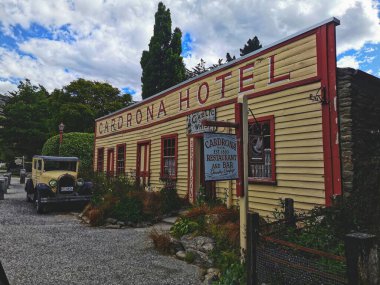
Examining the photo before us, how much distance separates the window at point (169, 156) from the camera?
11.5 meters

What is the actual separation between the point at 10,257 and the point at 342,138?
23.1 ft

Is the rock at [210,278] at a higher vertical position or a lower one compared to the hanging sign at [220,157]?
lower

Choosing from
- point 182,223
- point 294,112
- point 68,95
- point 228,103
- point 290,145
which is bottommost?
point 182,223

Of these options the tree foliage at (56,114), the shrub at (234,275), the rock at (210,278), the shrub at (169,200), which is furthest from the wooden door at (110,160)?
the tree foliage at (56,114)

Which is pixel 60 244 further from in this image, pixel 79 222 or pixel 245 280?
pixel 245 280

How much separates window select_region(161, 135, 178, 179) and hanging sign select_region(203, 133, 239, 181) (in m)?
6.75

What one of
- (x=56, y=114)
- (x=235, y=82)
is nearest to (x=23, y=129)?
(x=56, y=114)

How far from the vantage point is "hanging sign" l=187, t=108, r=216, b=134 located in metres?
9.76

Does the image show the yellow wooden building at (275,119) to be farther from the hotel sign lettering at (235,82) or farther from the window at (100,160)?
the window at (100,160)

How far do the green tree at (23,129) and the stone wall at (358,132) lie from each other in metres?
35.1

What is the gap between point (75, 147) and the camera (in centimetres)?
2411

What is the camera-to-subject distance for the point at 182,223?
281 inches

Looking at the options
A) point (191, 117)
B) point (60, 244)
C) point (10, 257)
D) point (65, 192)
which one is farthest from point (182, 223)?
point (65, 192)

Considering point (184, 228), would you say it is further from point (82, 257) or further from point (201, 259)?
point (82, 257)
